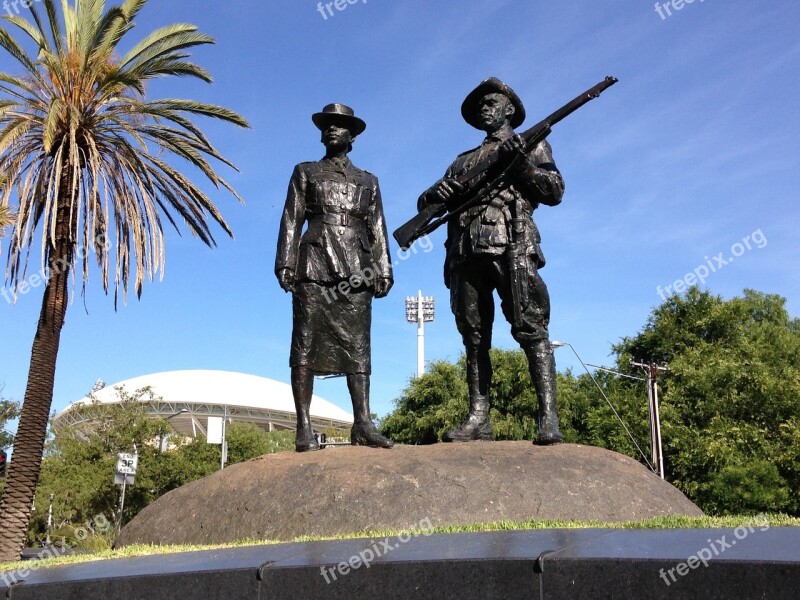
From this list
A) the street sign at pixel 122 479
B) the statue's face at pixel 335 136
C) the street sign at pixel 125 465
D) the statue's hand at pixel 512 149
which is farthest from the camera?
the street sign at pixel 125 465

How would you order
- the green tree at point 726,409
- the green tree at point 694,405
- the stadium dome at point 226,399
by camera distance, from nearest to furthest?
1. the green tree at point 726,409
2. the green tree at point 694,405
3. the stadium dome at point 226,399

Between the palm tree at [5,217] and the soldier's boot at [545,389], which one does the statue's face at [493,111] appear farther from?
the palm tree at [5,217]

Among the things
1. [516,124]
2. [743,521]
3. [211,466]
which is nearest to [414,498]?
[743,521]

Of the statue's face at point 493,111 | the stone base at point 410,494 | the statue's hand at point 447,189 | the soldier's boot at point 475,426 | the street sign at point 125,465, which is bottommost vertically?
the stone base at point 410,494

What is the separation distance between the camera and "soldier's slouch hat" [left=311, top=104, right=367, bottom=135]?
27.8ft

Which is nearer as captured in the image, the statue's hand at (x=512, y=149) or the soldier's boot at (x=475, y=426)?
the statue's hand at (x=512, y=149)

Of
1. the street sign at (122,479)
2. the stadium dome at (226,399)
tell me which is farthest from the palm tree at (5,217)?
the stadium dome at (226,399)

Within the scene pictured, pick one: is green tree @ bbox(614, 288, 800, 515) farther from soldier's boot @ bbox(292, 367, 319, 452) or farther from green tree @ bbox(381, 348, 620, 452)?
soldier's boot @ bbox(292, 367, 319, 452)

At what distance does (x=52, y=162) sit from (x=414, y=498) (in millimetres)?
12293

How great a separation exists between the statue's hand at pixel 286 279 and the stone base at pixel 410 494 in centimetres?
188

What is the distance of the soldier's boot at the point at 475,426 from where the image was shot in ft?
24.9

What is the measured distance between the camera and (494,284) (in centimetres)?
791

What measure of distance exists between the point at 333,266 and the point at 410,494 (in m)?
2.87

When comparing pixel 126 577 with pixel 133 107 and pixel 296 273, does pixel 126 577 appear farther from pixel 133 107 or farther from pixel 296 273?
pixel 133 107
